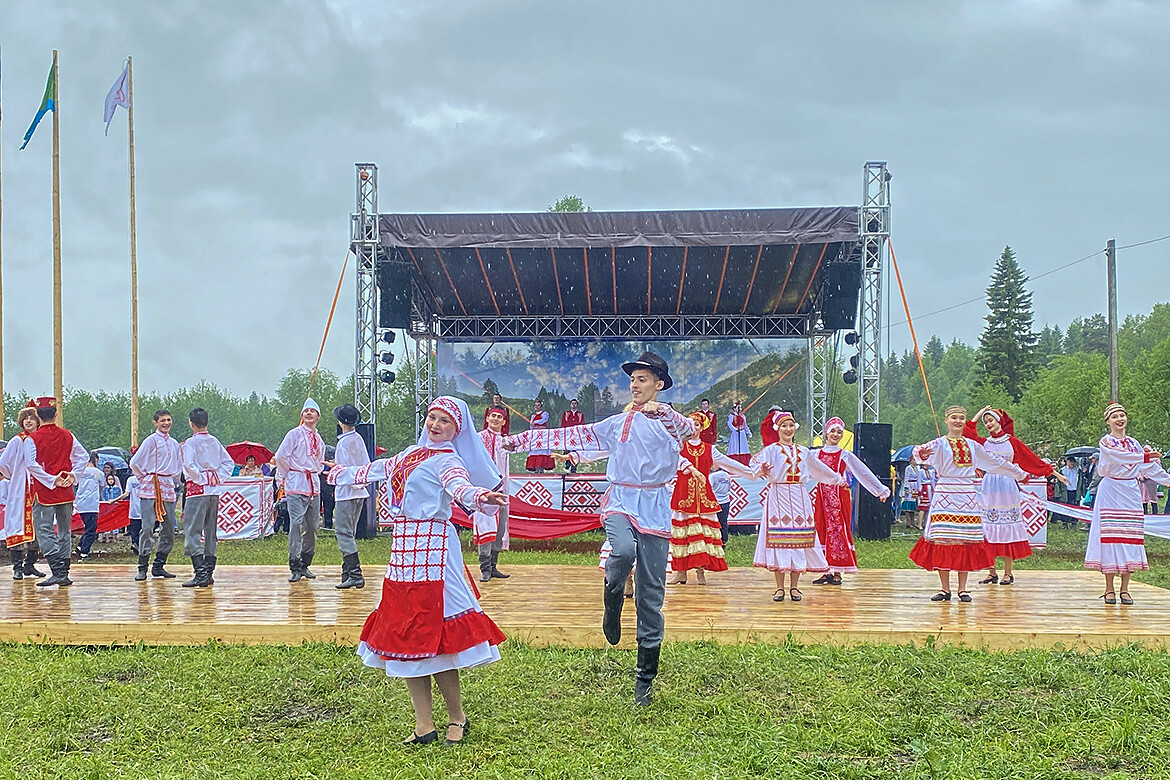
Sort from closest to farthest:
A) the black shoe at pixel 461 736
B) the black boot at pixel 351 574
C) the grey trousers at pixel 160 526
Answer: the black shoe at pixel 461 736 → the black boot at pixel 351 574 → the grey trousers at pixel 160 526

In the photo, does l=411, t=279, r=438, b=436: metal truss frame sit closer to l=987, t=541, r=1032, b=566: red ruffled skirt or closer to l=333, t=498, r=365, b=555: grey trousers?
l=333, t=498, r=365, b=555: grey trousers

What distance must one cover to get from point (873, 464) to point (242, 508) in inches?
386

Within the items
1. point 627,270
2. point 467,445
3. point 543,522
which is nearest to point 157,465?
point 543,522

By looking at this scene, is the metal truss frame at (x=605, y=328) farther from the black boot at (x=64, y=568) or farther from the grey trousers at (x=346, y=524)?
the black boot at (x=64, y=568)

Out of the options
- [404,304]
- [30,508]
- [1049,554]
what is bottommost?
[1049,554]

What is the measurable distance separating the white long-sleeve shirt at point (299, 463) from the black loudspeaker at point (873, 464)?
8.51m

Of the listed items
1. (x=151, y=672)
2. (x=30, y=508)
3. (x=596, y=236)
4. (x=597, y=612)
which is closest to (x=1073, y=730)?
(x=597, y=612)

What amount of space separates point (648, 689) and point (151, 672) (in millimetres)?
3004

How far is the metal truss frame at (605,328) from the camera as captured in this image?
19.1 meters

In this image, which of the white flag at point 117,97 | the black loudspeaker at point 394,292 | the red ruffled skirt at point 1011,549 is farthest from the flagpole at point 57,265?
the red ruffled skirt at point 1011,549

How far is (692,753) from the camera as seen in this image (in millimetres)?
3939

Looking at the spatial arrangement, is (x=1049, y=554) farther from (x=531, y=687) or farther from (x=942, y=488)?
(x=531, y=687)

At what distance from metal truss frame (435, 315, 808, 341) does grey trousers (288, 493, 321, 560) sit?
37.1ft

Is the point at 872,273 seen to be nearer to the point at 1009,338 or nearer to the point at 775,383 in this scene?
the point at 775,383
